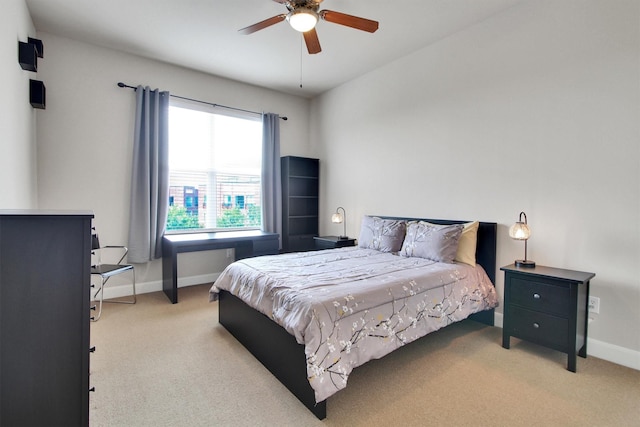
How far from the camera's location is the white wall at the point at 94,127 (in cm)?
329

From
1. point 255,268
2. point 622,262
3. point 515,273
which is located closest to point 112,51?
point 255,268

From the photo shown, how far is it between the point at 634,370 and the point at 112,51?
5.65 m

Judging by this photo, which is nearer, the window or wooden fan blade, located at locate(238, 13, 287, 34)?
wooden fan blade, located at locate(238, 13, 287, 34)

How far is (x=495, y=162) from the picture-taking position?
9.67ft

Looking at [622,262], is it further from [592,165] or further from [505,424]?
[505,424]

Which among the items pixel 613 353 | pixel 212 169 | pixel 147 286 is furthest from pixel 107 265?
pixel 613 353

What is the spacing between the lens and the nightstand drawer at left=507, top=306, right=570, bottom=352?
7.29 ft

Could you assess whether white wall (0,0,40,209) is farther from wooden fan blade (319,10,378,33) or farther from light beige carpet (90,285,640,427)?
wooden fan blade (319,10,378,33)

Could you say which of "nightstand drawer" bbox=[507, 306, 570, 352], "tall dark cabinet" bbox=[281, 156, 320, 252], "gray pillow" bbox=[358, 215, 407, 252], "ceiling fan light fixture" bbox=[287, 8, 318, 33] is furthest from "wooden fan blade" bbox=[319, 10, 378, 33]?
"tall dark cabinet" bbox=[281, 156, 320, 252]

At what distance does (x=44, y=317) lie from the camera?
1.09 m

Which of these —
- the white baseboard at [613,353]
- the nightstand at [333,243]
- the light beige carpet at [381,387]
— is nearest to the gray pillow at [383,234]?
the nightstand at [333,243]

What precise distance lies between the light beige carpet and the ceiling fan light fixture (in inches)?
96.6

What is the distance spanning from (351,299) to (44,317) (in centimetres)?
144

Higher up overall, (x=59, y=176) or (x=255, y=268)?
(x=59, y=176)
